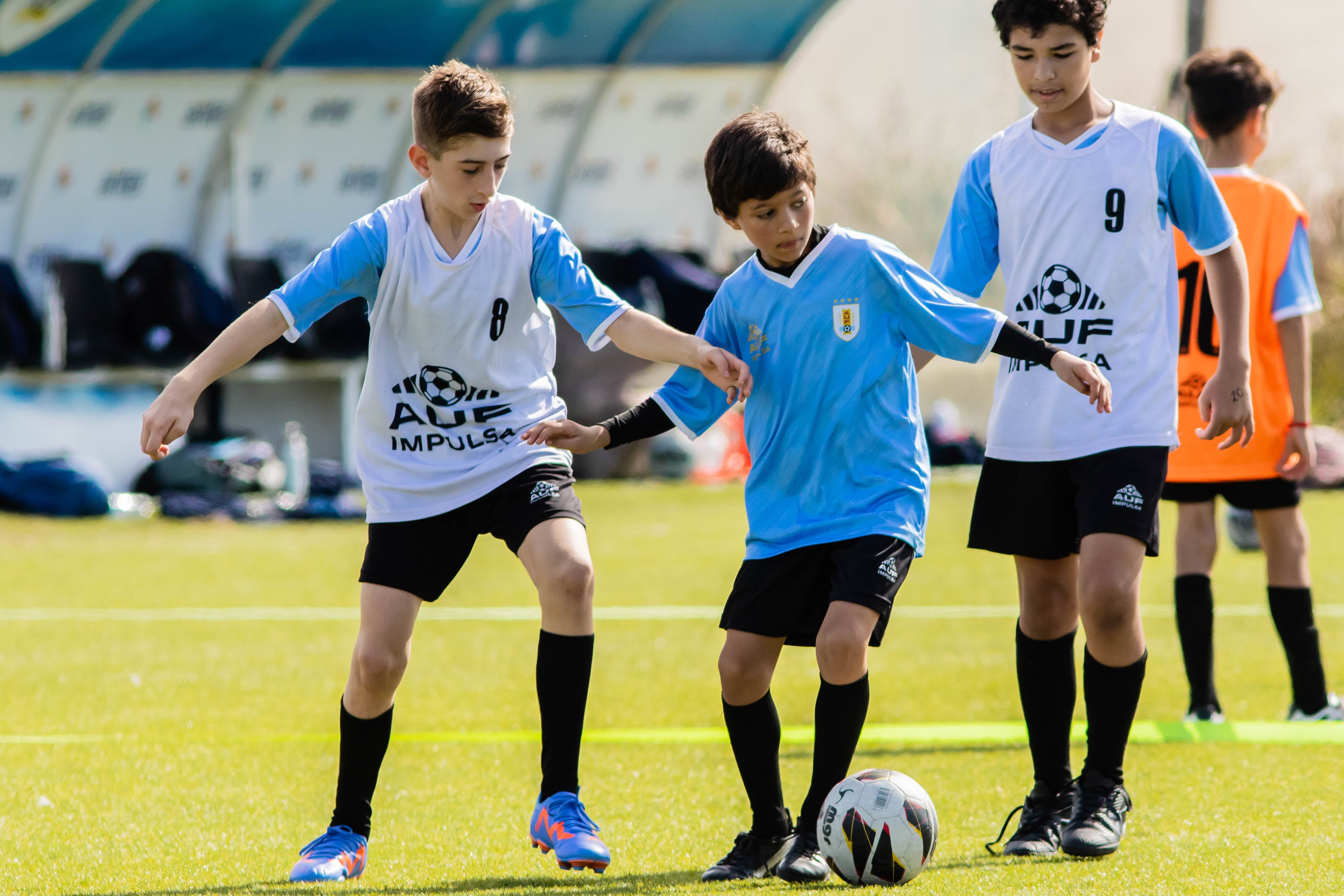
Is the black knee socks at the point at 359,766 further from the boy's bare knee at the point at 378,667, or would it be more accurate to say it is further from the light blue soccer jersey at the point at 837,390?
the light blue soccer jersey at the point at 837,390

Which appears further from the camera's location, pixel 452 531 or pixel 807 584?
pixel 452 531

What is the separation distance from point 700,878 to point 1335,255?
27703mm

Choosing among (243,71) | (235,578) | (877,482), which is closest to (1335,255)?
(243,71)

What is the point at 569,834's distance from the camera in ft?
11.1

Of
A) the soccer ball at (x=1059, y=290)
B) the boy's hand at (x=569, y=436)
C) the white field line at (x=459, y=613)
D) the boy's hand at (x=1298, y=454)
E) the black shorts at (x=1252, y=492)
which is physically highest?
the soccer ball at (x=1059, y=290)

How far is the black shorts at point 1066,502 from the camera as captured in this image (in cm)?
356

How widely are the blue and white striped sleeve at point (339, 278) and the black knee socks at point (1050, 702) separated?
1.77m

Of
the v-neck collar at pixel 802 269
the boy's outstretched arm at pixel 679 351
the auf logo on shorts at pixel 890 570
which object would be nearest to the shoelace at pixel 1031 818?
the auf logo on shorts at pixel 890 570

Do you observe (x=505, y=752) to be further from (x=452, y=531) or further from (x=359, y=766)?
(x=452, y=531)

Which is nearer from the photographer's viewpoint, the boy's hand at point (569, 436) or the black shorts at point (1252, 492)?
the boy's hand at point (569, 436)

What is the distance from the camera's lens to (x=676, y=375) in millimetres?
3559

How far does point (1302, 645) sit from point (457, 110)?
10.5 ft

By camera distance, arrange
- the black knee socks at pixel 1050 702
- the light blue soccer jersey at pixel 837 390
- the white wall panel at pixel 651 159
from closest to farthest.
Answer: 1. the light blue soccer jersey at pixel 837 390
2. the black knee socks at pixel 1050 702
3. the white wall panel at pixel 651 159

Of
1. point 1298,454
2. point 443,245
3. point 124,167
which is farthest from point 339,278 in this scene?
point 124,167
